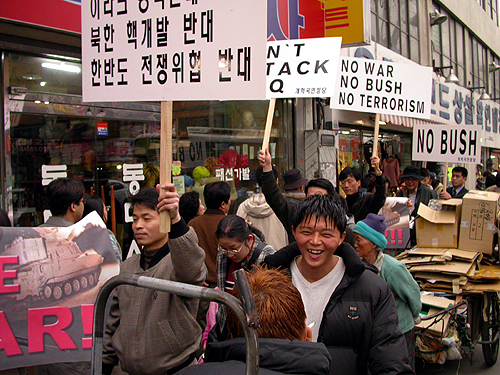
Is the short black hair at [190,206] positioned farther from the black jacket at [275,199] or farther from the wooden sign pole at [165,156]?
the wooden sign pole at [165,156]

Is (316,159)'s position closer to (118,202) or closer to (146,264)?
(118,202)

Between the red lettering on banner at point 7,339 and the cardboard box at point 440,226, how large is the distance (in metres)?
4.42

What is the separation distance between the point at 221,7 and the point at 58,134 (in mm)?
4056

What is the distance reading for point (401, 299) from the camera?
3.78 m

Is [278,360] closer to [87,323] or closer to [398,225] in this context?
[87,323]

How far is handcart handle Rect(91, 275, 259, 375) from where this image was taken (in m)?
1.49

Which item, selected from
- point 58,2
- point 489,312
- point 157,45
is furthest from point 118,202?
point 489,312

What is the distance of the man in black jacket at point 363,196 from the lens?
19.3ft

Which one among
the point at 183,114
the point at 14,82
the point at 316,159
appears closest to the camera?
the point at 14,82

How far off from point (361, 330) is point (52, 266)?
1.71 metres

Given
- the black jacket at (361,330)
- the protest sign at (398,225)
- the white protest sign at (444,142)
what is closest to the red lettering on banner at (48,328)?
the black jacket at (361,330)

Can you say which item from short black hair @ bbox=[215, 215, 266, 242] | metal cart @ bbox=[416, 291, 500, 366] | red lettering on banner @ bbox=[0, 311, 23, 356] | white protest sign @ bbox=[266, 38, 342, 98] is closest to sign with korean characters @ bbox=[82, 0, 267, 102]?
short black hair @ bbox=[215, 215, 266, 242]

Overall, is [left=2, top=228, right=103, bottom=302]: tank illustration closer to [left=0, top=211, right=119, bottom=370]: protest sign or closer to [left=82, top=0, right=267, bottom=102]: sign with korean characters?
[left=0, top=211, right=119, bottom=370]: protest sign

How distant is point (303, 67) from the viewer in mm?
5551
